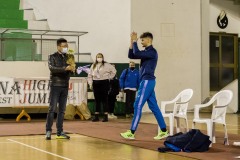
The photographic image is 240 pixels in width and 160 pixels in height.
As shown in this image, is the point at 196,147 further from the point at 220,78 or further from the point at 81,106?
the point at 220,78

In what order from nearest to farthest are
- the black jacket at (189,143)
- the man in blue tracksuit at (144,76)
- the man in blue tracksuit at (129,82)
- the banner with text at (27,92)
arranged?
1. the black jacket at (189,143)
2. the man in blue tracksuit at (144,76)
3. the banner with text at (27,92)
4. the man in blue tracksuit at (129,82)

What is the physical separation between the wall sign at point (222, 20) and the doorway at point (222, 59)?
0.34 meters

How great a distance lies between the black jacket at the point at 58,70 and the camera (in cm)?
865

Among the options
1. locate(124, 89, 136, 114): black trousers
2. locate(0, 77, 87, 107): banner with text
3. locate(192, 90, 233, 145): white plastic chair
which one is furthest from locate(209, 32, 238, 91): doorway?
locate(192, 90, 233, 145): white plastic chair

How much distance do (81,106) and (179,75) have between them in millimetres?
5047

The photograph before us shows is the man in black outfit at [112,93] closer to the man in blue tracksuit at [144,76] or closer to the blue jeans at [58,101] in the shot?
the blue jeans at [58,101]

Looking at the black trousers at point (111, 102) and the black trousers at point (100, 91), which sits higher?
the black trousers at point (100, 91)

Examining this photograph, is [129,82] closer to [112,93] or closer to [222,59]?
[112,93]

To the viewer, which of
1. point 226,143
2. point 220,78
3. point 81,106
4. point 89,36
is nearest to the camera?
point 226,143

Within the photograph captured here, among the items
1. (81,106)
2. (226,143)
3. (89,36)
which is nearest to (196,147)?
(226,143)

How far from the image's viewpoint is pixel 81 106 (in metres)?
14.2

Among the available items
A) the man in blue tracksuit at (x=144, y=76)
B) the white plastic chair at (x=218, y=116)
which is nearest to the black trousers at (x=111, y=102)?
the man in blue tracksuit at (x=144, y=76)

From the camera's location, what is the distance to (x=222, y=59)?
19.1 m

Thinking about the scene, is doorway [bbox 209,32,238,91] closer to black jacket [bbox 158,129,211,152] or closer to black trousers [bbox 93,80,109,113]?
black trousers [bbox 93,80,109,113]
